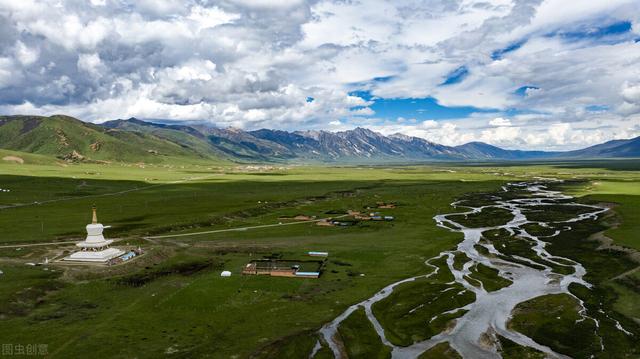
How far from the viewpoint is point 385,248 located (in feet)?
369

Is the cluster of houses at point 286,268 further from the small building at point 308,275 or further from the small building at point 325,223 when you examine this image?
the small building at point 325,223

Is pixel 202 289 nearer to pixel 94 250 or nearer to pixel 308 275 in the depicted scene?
pixel 308 275

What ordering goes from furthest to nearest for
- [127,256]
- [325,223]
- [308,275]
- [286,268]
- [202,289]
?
[325,223]
[127,256]
[286,268]
[308,275]
[202,289]

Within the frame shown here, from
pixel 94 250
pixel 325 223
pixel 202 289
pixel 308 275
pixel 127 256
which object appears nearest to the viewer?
pixel 202 289

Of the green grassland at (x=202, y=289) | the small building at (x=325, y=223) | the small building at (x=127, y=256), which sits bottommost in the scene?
the green grassland at (x=202, y=289)

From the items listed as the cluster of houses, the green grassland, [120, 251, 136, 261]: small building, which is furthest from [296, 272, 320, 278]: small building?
[120, 251, 136, 261]: small building

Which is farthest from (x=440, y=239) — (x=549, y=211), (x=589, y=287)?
(x=549, y=211)

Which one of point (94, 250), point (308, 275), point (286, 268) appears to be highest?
point (94, 250)

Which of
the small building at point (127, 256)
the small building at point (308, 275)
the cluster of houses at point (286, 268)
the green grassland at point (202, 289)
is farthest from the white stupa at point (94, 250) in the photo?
the small building at point (308, 275)

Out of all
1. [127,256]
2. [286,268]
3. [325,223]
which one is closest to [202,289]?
[286,268]

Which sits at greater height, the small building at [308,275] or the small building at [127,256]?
the small building at [127,256]

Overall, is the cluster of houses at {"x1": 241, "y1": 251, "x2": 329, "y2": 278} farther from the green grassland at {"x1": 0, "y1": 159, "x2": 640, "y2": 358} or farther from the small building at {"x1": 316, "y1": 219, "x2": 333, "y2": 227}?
the small building at {"x1": 316, "y1": 219, "x2": 333, "y2": 227}

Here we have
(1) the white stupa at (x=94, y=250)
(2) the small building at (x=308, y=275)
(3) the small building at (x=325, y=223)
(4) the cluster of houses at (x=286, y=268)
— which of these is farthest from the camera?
(3) the small building at (x=325, y=223)

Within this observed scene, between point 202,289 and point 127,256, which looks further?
point 127,256
